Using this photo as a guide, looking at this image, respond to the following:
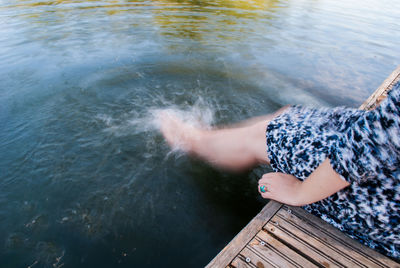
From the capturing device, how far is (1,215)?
244 cm

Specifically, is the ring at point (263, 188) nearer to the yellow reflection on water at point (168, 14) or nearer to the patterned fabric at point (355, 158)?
the patterned fabric at point (355, 158)

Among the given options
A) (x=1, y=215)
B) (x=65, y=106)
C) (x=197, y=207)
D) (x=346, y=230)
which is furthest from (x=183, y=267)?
(x=65, y=106)

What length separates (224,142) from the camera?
8.97 feet

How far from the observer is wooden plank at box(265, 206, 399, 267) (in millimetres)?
1615

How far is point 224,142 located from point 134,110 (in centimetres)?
202

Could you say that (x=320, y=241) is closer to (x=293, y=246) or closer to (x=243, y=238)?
(x=293, y=246)

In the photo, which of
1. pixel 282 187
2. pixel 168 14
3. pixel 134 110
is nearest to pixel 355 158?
pixel 282 187

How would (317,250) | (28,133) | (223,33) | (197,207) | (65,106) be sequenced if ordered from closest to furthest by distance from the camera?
(317,250) < (197,207) < (28,133) < (65,106) < (223,33)

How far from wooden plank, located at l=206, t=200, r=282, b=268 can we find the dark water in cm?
69

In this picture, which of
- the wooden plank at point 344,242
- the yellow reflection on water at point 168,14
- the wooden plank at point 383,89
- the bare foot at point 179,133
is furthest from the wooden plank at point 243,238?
the yellow reflection on water at point 168,14

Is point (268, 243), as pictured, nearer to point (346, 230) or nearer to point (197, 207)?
point (346, 230)

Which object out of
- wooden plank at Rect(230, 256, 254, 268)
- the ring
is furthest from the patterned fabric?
wooden plank at Rect(230, 256, 254, 268)

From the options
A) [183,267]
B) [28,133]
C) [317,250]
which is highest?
[317,250]

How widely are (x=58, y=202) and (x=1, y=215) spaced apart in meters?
0.55
